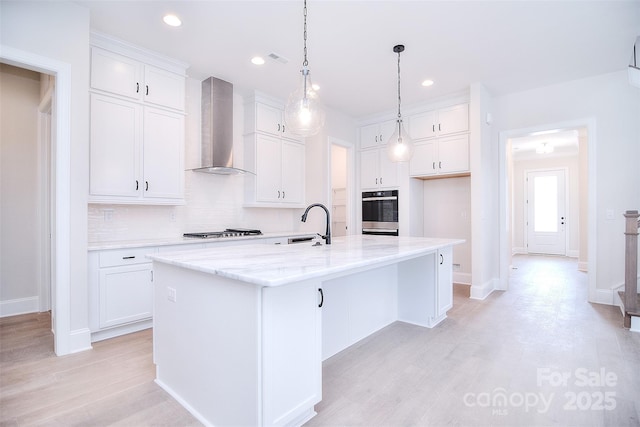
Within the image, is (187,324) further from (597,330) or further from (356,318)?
(597,330)

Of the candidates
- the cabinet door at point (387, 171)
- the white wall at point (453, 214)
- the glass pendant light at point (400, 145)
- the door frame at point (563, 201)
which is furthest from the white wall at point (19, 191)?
the door frame at point (563, 201)

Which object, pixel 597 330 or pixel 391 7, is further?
pixel 597 330

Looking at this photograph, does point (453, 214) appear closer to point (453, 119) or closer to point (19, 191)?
point (453, 119)

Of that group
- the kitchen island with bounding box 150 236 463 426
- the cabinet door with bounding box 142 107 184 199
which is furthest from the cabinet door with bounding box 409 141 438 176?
the cabinet door with bounding box 142 107 184 199

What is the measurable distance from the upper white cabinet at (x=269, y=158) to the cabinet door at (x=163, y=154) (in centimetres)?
101

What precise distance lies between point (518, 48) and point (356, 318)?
310 centimetres

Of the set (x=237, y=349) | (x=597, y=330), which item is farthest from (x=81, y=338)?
(x=597, y=330)

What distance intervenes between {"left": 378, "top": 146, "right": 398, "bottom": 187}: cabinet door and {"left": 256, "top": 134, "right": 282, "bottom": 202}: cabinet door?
1.77 meters

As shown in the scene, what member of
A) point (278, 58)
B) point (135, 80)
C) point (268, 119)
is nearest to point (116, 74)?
point (135, 80)

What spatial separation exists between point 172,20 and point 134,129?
1.06m

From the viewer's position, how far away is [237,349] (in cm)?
146

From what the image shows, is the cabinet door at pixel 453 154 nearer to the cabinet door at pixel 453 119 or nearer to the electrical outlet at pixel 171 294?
the cabinet door at pixel 453 119

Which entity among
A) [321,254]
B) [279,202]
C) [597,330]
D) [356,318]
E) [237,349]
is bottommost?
[597,330]

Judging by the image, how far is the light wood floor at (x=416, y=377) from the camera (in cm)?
171
